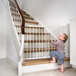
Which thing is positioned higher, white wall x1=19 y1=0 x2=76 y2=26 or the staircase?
white wall x1=19 y1=0 x2=76 y2=26

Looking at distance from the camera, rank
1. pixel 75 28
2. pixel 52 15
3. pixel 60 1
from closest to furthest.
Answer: pixel 75 28 → pixel 60 1 → pixel 52 15

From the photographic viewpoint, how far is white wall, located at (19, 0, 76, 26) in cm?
279

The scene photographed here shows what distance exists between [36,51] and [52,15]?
56.2 inches

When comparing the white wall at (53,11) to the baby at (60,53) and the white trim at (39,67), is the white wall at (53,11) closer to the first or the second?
the baby at (60,53)

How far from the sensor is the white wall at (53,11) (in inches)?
110

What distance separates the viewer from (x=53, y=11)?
331cm

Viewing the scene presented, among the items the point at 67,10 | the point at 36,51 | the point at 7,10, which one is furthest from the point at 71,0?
the point at 7,10

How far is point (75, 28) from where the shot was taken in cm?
231

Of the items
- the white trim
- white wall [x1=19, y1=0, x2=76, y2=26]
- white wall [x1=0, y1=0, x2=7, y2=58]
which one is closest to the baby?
the white trim

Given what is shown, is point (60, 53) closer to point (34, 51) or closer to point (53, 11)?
point (34, 51)

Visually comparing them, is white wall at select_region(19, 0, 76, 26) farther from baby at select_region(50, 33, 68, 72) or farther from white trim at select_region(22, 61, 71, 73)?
white trim at select_region(22, 61, 71, 73)

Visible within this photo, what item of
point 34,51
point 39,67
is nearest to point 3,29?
point 34,51

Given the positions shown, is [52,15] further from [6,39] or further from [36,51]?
[6,39]

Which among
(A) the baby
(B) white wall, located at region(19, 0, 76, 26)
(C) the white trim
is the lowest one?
(C) the white trim
